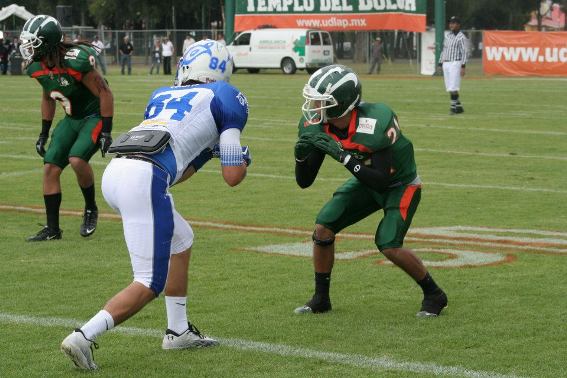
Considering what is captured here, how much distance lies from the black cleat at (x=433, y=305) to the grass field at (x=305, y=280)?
73mm

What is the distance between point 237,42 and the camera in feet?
136

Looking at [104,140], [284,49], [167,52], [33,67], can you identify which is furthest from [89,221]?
[284,49]

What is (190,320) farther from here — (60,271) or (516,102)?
(516,102)

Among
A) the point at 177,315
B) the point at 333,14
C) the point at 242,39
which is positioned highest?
the point at 333,14

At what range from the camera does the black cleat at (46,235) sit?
9.12 meters

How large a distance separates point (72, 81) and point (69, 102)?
8.2 inches

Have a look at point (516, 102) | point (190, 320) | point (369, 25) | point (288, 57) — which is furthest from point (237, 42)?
point (190, 320)

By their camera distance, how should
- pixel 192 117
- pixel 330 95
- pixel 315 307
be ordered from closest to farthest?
1. pixel 192 117
2. pixel 330 95
3. pixel 315 307

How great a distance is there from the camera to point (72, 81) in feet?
30.1

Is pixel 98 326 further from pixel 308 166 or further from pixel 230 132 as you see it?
pixel 308 166

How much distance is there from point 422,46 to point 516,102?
51.7 ft

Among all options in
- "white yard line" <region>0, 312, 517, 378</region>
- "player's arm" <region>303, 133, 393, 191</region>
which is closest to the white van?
"player's arm" <region>303, 133, 393, 191</region>

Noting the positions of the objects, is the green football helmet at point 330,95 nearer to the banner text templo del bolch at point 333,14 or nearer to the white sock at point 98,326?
the white sock at point 98,326

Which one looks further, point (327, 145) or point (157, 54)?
point (157, 54)
